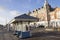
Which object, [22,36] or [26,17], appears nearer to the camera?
[26,17]

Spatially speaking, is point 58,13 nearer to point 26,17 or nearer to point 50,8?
point 50,8

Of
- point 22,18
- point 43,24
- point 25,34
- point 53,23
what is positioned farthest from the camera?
point 43,24

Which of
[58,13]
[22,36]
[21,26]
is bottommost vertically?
[22,36]

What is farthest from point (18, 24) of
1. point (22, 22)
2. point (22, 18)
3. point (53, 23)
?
point (53, 23)

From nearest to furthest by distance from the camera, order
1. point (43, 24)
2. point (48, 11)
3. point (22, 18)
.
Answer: point (22, 18) < point (43, 24) < point (48, 11)

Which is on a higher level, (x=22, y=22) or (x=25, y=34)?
(x=22, y=22)

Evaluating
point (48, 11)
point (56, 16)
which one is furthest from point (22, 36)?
point (48, 11)

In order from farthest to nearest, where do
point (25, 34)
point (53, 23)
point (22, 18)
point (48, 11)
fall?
point (48, 11)
point (53, 23)
point (25, 34)
point (22, 18)

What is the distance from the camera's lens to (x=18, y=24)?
1569 cm

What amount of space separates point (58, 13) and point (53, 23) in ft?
25.7

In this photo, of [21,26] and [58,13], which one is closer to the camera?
[21,26]

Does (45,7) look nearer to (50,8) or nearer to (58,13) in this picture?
(50,8)

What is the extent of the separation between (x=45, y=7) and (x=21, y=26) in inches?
3994

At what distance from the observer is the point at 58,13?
3745 inches
